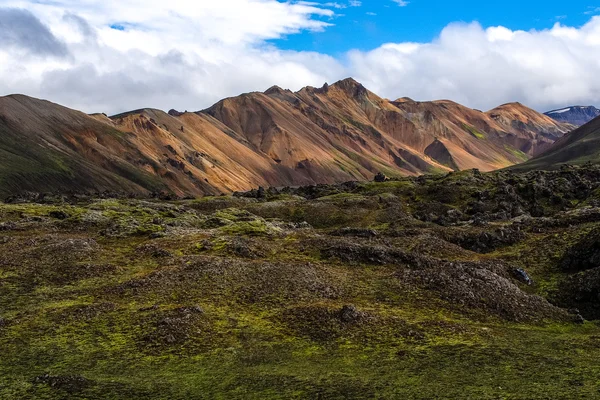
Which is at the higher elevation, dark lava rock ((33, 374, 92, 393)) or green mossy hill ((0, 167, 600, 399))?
green mossy hill ((0, 167, 600, 399))

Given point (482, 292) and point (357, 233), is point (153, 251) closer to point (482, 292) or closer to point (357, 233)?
point (357, 233)

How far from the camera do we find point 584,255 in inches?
2360

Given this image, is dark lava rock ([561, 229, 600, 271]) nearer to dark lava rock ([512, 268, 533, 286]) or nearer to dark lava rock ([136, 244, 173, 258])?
dark lava rock ([512, 268, 533, 286])

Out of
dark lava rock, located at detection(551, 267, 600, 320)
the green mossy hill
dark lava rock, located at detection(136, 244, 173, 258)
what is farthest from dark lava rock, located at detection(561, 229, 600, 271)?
dark lava rock, located at detection(136, 244, 173, 258)

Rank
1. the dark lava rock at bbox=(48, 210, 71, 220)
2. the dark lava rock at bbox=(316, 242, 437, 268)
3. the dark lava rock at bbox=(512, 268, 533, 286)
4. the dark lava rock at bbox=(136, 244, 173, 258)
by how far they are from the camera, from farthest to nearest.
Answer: the dark lava rock at bbox=(48, 210, 71, 220) → the dark lava rock at bbox=(136, 244, 173, 258) → the dark lava rock at bbox=(316, 242, 437, 268) → the dark lava rock at bbox=(512, 268, 533, 286)

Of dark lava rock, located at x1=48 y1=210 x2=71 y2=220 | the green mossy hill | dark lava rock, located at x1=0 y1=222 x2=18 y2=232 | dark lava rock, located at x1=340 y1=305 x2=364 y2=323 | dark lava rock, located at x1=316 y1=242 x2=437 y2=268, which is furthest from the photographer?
dark lava rock, located at x1=48 y1=210 x2=71 y2=220

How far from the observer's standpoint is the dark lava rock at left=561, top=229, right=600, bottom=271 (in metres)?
58.3

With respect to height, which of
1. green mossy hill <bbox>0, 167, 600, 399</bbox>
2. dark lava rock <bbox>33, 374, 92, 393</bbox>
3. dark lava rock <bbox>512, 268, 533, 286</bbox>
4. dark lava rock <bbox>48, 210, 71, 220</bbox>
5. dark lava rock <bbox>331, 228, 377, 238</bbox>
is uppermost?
dark lava rock <bbox>331, 228, 377, 238</bbox>

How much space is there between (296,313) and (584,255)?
35740 millimetres

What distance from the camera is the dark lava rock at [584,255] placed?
2296 inches

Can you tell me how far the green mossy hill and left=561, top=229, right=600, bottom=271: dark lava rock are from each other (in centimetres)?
23

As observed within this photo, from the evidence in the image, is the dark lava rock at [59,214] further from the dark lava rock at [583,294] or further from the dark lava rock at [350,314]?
the dark lava rock at [583,294]

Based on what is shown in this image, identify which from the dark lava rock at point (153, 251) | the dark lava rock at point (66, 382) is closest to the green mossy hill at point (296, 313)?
the dark lava rock at point (66, 382)

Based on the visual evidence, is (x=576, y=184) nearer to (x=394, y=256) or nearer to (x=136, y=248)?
(x=394, y=256)
